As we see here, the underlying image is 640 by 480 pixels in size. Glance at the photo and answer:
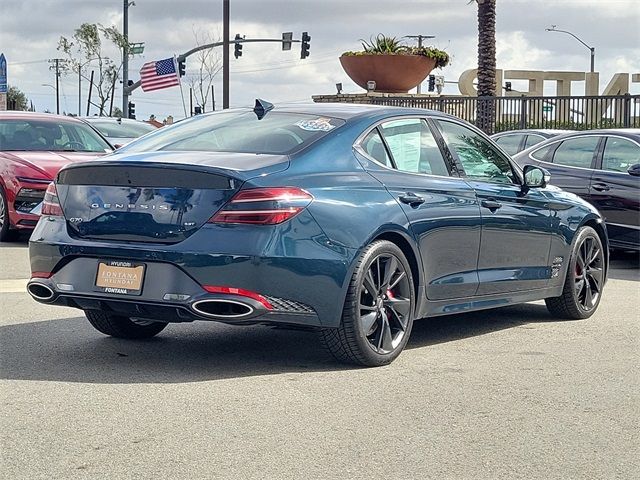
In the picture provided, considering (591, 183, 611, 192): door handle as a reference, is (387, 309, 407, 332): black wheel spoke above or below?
below

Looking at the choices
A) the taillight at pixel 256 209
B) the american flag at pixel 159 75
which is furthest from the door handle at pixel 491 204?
the american flag at pixel 159 75

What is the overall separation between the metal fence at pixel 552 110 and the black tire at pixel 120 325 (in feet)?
67.9

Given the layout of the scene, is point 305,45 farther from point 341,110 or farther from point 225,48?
point 341,110

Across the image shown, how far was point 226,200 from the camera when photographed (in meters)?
6.09

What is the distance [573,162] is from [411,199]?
678cm

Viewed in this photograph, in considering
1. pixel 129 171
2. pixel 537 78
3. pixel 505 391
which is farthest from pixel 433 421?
pixel 537 78

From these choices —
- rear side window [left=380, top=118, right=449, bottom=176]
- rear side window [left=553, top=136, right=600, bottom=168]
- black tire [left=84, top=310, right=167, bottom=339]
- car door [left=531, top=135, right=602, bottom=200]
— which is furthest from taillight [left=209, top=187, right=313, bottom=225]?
rear side window [left=553, top=136, right=600, bottom=168]

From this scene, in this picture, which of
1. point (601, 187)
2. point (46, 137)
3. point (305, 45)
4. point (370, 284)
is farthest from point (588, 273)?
point (305, 45)

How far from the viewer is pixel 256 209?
608cm

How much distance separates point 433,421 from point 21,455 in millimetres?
1853

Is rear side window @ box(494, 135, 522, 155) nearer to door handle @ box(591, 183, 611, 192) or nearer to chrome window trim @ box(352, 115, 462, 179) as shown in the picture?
door handle @ box(591, 183, 611, 192)

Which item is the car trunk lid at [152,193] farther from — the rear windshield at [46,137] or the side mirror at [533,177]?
the rear windshield at [46,137]

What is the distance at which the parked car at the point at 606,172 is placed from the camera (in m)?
12.5

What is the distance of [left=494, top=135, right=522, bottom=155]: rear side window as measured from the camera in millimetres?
19344
